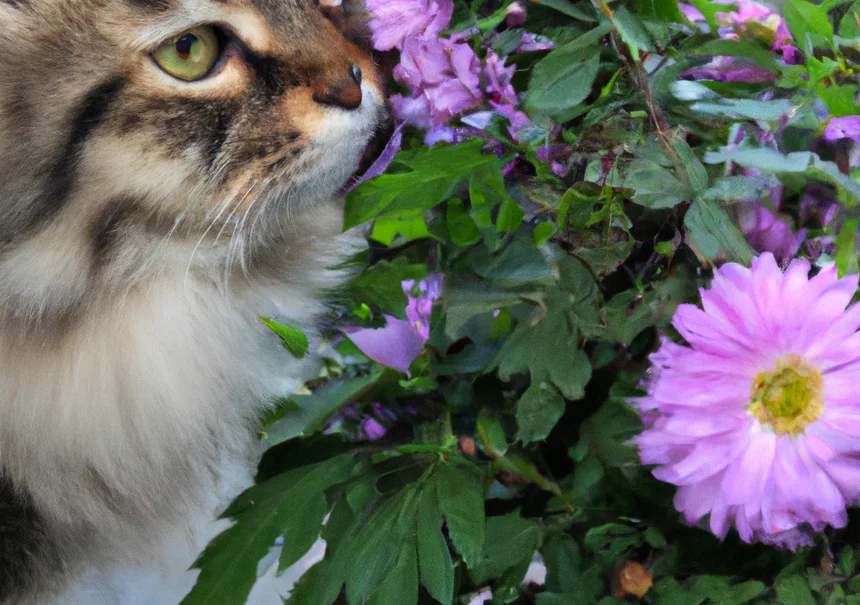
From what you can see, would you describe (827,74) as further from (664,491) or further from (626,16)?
(664,491)

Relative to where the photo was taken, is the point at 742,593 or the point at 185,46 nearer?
the point at 742,593

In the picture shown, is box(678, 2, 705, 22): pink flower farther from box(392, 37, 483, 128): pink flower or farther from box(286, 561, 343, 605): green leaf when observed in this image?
box(286, 561, 343, 605): green leaf

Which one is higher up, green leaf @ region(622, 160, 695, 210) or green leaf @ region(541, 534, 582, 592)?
green leaf @ region(622, 160, 695, 210)

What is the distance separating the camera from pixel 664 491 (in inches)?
23.9

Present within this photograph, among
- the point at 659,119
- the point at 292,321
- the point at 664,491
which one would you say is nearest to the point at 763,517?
the point at 664,491

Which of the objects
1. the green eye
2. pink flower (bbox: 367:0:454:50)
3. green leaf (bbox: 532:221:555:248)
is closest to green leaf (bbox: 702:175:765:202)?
green leaf (bbox: 532:221:555:248)

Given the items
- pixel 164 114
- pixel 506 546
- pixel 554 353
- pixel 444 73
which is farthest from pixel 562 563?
pixel 164 114

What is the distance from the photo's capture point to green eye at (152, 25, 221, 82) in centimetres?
69

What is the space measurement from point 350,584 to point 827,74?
0.45 meters

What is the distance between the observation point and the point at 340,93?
74 centimetres

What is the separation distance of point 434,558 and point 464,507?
0.04 metres

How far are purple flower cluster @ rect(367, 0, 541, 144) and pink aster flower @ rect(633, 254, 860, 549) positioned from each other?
0.59 ft

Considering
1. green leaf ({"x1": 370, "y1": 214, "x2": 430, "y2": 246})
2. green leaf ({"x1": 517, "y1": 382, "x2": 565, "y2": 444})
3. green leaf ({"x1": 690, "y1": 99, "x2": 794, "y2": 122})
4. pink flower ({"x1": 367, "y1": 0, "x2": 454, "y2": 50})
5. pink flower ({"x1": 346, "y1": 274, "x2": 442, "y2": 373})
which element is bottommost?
green leaf ({"x1": 517, "y1": 382, "x2": 565, "y2": 444})

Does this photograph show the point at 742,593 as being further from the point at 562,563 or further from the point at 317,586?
the point at 317,586
